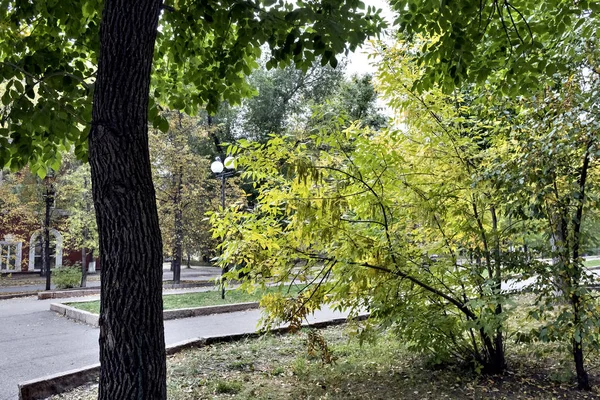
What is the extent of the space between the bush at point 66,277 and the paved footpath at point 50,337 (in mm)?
3876

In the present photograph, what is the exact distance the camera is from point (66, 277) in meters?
16.1

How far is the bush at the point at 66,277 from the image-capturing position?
52.6ft

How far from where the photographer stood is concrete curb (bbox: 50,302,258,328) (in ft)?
30.4

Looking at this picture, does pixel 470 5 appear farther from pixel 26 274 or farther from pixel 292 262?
pixel 26 274

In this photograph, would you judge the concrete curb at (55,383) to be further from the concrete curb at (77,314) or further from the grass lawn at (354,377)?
the concrete curb at (77,314)

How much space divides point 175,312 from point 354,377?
6.34 metres

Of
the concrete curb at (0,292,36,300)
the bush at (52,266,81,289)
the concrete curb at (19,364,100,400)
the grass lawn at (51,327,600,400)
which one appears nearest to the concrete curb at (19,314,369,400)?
the concrete curb at (19,364,100,400)

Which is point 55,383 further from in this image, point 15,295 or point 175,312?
point 15,295

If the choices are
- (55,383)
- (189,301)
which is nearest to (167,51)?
(55,383)

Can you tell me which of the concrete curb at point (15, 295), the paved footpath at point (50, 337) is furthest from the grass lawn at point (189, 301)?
the concrete curb at point (15, 295)

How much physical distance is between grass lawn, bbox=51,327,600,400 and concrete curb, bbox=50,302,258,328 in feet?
13.5

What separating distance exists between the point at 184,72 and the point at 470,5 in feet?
9.86

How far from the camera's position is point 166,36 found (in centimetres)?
455

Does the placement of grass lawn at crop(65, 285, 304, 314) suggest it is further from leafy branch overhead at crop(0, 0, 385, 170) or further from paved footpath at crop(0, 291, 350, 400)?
leafy branch overhead at crop(0, 0, 385, 170)
